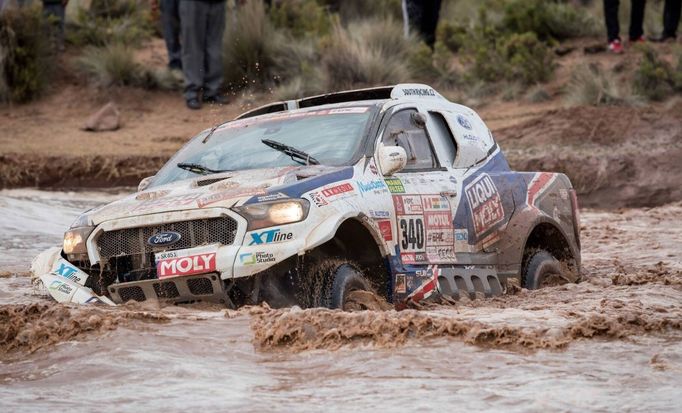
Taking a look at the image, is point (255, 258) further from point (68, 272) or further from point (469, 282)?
point (469, 282)

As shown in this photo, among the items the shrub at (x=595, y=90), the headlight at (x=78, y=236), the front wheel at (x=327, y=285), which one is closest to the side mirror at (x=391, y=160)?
the front wheel at (x=327, y=285)

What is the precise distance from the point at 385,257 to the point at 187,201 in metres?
1.27

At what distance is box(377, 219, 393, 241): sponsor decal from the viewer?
8.73 m

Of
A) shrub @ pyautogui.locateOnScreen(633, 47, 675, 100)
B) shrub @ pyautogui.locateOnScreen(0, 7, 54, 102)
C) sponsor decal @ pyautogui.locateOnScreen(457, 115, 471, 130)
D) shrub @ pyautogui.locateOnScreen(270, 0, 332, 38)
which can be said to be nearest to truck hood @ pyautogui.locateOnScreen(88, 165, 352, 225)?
sponsor decal @ pyautogui.locateOnScreen(457, 115, 471, 130)

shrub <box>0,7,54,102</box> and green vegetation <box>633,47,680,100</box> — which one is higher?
shrub <box>0,7,54,102</box>

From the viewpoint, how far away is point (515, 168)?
18.9 meters

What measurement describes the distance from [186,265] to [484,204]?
2624 millimetres

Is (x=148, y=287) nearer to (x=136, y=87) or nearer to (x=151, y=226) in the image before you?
(x=151, y=226)

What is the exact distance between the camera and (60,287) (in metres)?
8.53

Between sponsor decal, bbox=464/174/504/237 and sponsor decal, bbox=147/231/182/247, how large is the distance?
2308 millimetres

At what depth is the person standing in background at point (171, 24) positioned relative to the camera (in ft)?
68.8

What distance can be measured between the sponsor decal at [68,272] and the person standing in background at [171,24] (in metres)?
12.7

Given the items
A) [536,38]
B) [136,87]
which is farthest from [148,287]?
[536,38]

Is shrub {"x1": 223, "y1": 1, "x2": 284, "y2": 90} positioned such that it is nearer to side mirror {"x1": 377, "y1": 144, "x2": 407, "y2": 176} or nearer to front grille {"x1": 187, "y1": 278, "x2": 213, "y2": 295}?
side mirror {"x1": 377, "y1": 144, "x2": 407, "y2": 176}
